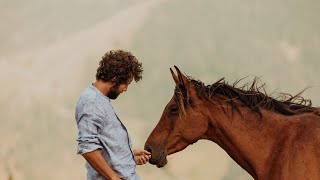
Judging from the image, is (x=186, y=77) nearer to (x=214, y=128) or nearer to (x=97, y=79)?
(x=214, y=128)

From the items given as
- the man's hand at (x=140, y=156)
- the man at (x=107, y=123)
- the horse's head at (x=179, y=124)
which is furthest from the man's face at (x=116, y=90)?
the horse's head at (x=179, y=124)

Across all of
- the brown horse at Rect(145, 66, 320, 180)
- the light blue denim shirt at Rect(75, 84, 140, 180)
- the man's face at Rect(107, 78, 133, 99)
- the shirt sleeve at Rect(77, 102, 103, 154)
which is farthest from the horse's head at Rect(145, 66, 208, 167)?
the shirt sleeve at Rect(77, 102, 103, 154)

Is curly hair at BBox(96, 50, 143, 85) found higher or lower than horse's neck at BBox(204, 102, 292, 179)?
higher

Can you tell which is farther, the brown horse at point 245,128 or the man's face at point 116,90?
the brown horse at point 245,128

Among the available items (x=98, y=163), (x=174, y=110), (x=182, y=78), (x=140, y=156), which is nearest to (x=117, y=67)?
(x=98, y=163)

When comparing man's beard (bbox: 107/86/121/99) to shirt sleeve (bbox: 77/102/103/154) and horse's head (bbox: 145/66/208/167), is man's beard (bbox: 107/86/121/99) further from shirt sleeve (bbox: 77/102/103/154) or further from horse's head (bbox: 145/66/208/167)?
horse's head (bbox: 145/66/208/167)

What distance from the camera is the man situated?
4.54 meters

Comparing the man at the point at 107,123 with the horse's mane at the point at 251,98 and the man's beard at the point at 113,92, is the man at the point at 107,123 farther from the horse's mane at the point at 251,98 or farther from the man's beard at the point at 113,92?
the horse's mane at the point at 251,98

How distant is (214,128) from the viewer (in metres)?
7.17

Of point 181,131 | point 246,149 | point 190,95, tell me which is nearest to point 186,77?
point 190,95

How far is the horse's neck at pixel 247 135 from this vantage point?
22.4 ft

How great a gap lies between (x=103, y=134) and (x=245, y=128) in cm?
282

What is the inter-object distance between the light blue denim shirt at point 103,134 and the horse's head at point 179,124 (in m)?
2.35

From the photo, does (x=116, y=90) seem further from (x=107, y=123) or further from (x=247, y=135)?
(x=247, y=135)
